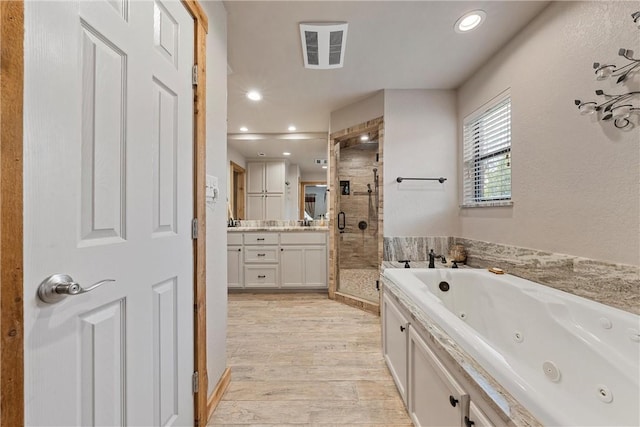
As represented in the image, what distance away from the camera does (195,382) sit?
1.19 meters

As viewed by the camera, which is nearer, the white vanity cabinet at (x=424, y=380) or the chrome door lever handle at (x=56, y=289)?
the chrome door lever handle at (x=56, y=289)

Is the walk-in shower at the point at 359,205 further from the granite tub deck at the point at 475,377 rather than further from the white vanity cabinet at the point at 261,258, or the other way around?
the granite tub deck at the point at 475,377

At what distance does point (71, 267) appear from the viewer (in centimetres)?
62

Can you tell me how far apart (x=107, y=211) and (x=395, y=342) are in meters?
1.60

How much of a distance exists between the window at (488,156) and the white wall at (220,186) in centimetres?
208

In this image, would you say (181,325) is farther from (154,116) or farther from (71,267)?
(154,116)

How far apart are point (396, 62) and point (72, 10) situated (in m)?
2.14

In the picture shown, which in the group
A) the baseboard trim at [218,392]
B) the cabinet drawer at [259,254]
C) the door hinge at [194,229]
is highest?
the door hinge at [194,229]

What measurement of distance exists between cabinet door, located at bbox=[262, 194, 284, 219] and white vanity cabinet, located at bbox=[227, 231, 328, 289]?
2.03ft

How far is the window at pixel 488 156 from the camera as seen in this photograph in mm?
1911

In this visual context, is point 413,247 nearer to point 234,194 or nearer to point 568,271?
point 568,271

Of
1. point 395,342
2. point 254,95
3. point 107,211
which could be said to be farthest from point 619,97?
point 254,95

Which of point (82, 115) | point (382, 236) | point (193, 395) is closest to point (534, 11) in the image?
point (382, 236)

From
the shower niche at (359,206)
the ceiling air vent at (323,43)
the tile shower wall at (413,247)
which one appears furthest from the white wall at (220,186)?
the shower niche at (359,206)
